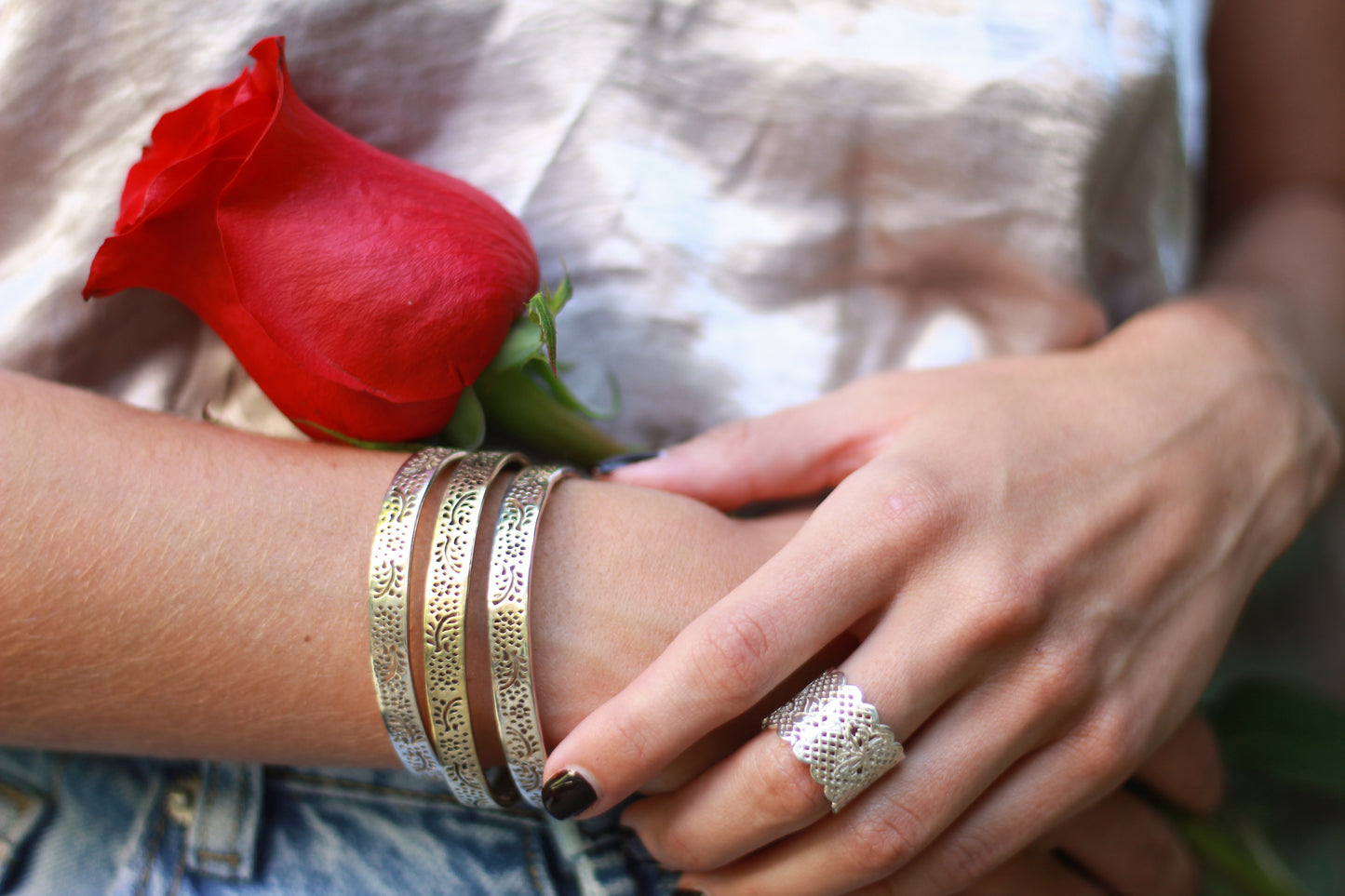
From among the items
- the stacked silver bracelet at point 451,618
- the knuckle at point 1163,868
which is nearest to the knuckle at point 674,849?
the stacked silver bracelet at point 451,618

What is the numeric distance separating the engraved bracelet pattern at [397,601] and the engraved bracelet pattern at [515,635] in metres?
0.05

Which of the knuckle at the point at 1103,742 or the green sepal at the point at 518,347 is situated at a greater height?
the green sepal at the point at 518,347

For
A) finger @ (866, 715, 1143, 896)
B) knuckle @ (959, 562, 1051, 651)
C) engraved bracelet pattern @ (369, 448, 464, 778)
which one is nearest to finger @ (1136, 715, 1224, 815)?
finger @ (866, 715, 1143, 896)

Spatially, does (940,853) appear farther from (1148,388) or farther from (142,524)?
(142,524)

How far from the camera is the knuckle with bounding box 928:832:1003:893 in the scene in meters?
0.56

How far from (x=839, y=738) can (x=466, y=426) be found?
0.31 m

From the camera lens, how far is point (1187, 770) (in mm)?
776

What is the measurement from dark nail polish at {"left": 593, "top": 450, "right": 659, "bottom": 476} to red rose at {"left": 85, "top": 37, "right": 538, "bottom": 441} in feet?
0.56

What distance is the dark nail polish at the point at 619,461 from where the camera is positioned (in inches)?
25.0

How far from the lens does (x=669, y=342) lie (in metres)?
0.70

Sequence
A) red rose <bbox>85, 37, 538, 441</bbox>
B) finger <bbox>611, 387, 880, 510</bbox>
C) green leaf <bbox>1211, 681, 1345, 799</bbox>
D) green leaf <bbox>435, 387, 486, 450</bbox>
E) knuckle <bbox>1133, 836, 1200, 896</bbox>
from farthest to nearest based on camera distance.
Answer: green leaf <bbox>1211, 681, 1345, 799</bbox>, knuckle <bbox>1133, 836, 1200, 896</bbox>, finger <bbox>611, 387, 880, 510</bbox>, green leaf <bbox>435, 387, 486, 450</bbox>, red rose <bbox>85, 37, 538, 441</bbox>

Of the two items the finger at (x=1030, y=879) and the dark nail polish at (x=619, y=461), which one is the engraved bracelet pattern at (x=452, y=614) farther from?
the finger at (x=1030, y=879)

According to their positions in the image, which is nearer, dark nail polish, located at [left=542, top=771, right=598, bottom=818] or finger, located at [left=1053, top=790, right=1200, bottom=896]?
dark nail polish, located at [left=542, top=771, right=598, bottom=818]

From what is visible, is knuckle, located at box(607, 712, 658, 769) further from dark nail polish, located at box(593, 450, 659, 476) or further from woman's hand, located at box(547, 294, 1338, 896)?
dark nail polish, located at box(593, 450, 659, 476)
